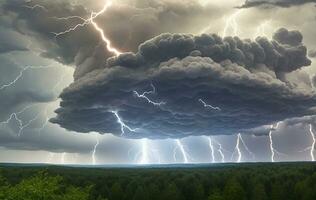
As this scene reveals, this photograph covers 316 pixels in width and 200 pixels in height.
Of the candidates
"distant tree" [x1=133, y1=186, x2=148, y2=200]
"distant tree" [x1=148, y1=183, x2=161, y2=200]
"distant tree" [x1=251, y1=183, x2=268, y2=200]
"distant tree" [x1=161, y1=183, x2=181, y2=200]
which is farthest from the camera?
"distant tree" [x1=148, y1=183, x2=161, y2=200]

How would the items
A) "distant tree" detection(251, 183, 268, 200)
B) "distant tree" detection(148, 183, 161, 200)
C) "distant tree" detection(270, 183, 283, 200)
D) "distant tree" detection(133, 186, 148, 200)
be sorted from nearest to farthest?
"distant tree" detection(251, 183, 268, 200), "distant tree" detection(270, 183, 283, 200), "distant tree" detection(133, 186, 148, 200), "distant tree" detection(148, 183, 161, 200)

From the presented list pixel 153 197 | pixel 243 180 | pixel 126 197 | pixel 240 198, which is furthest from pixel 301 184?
pixel 126 197

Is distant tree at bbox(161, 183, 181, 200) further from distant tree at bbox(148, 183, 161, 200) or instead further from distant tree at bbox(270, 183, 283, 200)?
distant tree at bbox(270, 183, 283, 200)

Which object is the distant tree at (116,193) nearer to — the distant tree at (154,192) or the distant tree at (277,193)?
the distant tree at (154,192)

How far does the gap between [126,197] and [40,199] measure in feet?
195

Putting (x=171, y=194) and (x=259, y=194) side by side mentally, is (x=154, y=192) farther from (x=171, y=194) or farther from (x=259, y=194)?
(x=259, y=194)

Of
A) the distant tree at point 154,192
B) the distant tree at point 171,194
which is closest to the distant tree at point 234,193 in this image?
the distant tree at point 171,194

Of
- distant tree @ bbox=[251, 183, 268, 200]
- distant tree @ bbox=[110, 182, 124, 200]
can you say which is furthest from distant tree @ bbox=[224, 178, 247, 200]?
distant tree @ bbox=[110, 182, 124, 200]

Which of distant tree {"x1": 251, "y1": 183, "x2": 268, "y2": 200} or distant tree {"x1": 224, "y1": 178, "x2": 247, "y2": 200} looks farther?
distant tree {"x1": 251, "y1": 183, "x2": 268, "y2": 200}

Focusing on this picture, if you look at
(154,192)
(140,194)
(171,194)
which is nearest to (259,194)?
(171,194)

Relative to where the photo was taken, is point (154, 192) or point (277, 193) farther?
point (154, 192)

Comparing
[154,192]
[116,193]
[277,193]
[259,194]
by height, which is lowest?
[259,194]

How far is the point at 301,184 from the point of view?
9556cm

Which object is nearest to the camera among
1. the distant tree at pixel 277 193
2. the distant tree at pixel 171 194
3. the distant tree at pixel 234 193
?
the distant tree at pixel 234 193
